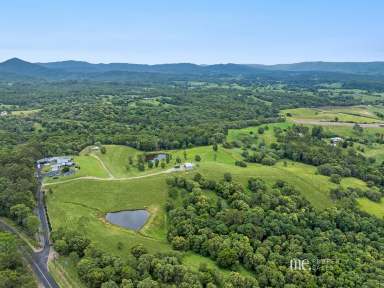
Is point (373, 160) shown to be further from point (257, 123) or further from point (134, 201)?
point (134, 201)

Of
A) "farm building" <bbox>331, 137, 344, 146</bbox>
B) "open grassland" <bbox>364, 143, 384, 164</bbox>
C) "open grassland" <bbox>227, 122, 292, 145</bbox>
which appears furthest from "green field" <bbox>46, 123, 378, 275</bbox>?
"farm building" <bbox>331, 137, 344, 146</bbox>

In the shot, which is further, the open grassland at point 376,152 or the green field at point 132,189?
the open grassland at point 376,152

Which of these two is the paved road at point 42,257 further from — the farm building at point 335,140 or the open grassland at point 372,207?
the farm building at point 335,140

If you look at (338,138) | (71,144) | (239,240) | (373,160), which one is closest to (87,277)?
(239,240)

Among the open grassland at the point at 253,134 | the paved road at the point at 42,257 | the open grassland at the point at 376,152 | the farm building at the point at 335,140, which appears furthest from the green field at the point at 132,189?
the farm building at the point at 335,140

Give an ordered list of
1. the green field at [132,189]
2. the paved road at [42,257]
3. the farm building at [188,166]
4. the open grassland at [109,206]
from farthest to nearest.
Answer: the farm building at [188,166]
the green field at [132,189]
the open grassland at [109,206]
the paved road at [42,257]
